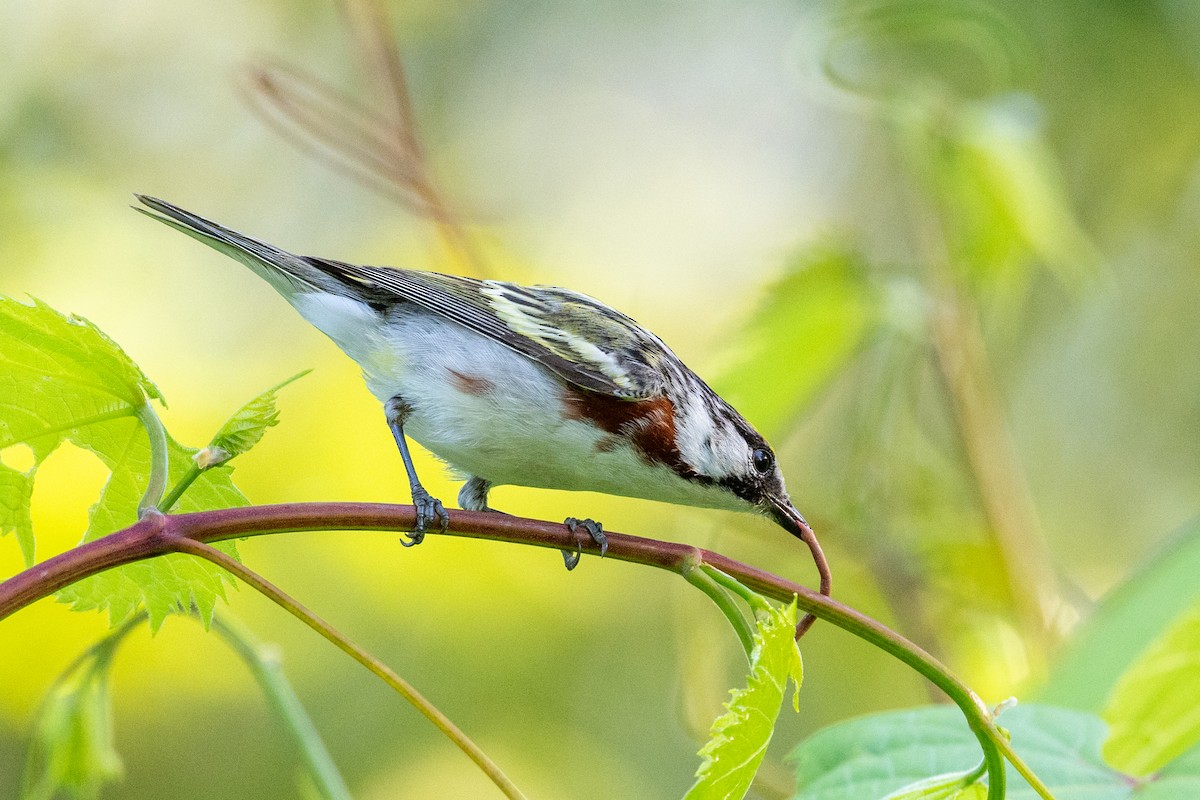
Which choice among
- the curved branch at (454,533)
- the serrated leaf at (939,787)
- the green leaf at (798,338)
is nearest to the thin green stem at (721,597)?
the curved branch at (454,533)

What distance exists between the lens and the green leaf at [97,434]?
4.46 feet

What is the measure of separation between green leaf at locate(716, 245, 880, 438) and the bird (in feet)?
0.31

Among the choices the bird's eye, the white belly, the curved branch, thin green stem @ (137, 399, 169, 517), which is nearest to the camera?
the curved branch

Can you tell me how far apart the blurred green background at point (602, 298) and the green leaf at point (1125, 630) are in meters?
0.99

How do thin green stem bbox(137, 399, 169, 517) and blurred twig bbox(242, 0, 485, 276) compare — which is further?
blurred twig bbox(242, 0, 485, 276)

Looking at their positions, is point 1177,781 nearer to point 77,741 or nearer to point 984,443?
point 984,443

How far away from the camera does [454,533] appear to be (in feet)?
4.97

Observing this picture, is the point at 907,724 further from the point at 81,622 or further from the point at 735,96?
the point at 735,96

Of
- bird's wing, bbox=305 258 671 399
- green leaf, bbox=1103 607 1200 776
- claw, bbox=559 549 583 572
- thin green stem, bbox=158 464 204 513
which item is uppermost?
bird's wing, bbox=305 258 671 399

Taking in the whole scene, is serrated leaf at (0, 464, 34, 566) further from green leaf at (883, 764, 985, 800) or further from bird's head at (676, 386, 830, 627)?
bird's head at (676, 386, 830, 627)

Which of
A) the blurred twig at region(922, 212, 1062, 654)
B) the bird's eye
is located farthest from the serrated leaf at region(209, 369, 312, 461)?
the blurred twig at region(922, 212, 1062, 654)

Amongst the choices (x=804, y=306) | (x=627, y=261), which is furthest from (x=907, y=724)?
(x=627, y=261)

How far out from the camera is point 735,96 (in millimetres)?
7125

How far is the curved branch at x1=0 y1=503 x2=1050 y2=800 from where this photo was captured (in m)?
1.17
